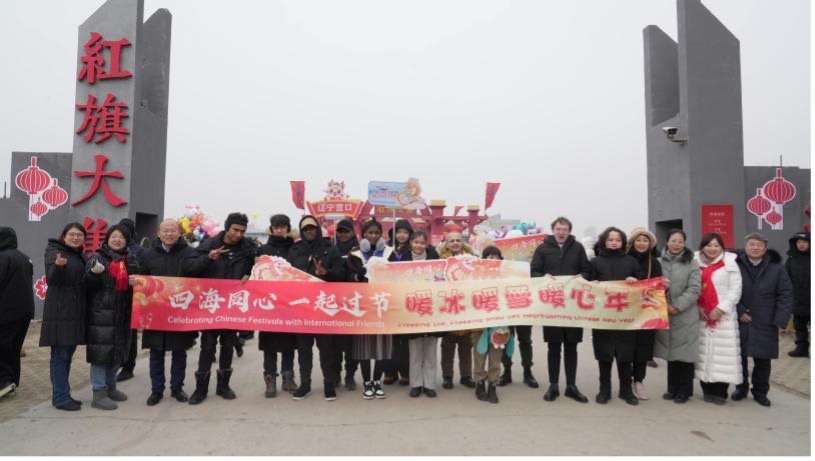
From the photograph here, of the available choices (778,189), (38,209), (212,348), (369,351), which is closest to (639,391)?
(369,351)

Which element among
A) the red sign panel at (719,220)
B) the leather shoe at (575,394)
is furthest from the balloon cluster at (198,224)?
the red sign panel at (719,220)

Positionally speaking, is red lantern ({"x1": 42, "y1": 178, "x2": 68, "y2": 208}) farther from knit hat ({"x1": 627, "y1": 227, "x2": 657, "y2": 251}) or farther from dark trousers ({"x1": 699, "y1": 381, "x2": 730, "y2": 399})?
dark trousers ({"x1": 699, "y1": 381, "x2": 730, "y2": 399})

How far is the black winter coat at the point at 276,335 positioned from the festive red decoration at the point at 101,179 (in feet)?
21.0

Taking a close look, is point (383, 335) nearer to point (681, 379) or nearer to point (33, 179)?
point (681, 379)

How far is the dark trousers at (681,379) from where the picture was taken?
14.6ft

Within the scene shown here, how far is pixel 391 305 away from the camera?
15.1ft

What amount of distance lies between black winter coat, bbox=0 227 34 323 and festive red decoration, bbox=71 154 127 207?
5.31 meters

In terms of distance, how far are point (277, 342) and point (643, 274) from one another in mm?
3580

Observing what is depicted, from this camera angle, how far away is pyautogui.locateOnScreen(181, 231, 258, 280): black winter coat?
4.50 m

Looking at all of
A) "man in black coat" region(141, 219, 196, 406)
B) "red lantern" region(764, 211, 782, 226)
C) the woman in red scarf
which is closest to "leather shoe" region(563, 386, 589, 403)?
"man in black coat" region(141, 219, 196, 406)

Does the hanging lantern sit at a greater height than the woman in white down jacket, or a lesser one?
greater

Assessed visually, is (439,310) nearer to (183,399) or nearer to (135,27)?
(183,399)

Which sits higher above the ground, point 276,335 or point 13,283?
point 13,283

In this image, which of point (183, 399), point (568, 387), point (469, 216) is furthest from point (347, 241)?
point (469, 216)
